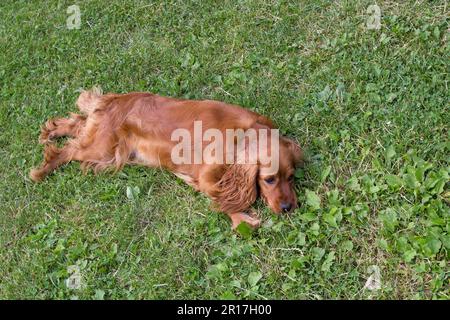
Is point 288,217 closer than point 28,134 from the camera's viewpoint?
Yes

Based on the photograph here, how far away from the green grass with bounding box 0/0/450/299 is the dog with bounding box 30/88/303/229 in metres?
0.12

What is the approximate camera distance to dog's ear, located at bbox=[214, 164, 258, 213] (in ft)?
12.4

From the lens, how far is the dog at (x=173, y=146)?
12.4 feet

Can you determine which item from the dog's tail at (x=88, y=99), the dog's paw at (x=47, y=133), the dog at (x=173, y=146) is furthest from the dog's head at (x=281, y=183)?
the dog's paw at (x=47, y=133)

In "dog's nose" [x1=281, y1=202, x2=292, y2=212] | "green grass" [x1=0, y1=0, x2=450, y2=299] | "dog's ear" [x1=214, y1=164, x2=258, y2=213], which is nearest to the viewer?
"green grass" [x1=0, y1=0, x2=450, y2=299]

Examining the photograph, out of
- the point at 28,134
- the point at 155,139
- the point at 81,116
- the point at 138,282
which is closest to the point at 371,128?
the point at 155,139

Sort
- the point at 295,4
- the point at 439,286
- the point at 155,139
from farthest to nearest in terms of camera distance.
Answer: the point at 295,4 < the point at 155,139 < the point at 439,286

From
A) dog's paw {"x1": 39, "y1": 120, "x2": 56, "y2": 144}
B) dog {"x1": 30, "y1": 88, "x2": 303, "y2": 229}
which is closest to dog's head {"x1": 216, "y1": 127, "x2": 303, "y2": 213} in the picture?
dog {"x1": 30, "y1": 88, "x2": 303, "y2": 229}

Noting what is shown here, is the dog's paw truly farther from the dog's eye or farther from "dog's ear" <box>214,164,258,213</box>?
the dog's eye

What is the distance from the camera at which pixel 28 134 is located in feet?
15.8

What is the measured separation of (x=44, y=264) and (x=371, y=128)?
2.64m

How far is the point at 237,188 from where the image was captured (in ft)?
12.5

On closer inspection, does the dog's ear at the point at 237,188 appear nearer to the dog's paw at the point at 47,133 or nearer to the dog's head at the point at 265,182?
the dog's head at the point at 265,182
